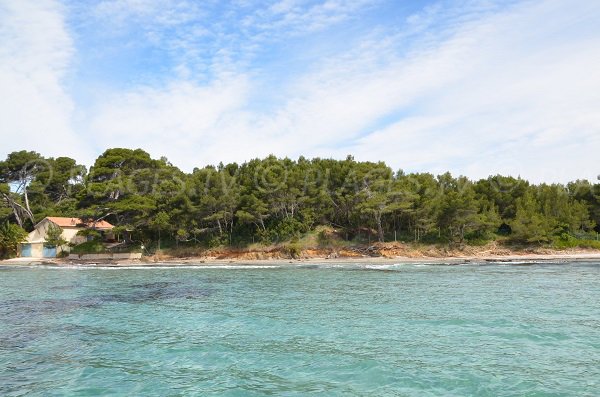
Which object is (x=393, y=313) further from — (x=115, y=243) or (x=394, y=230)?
(x=115, y=243)

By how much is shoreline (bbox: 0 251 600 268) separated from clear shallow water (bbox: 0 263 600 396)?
Answer: 19861 millimetres

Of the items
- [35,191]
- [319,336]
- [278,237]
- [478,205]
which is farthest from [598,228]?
[35,191]

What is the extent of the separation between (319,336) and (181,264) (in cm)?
3473

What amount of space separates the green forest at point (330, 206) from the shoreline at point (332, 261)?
122 inches

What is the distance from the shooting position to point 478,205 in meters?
48.5

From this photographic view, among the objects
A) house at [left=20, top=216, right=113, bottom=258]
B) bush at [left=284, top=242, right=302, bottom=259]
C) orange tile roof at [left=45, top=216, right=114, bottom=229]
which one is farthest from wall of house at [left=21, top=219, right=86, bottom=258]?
bush at [left=284, top=242, right=302, bottom=259]

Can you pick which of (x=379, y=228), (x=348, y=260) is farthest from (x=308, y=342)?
(x=379, y=228)

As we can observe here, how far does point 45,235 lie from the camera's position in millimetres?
56625

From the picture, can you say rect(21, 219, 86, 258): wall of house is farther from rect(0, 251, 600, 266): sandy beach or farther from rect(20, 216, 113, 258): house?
rect(0, 251, 600, 266): sandy beach

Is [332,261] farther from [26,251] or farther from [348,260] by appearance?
[26,251]

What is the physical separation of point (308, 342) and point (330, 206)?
4128cm

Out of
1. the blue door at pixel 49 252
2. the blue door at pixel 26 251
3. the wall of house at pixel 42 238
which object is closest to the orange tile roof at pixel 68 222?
the wall of house at pixel 42 238

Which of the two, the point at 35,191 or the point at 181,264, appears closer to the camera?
the point at 181,264

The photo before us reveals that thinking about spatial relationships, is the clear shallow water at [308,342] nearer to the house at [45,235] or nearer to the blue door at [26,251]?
the house at [45,235]
